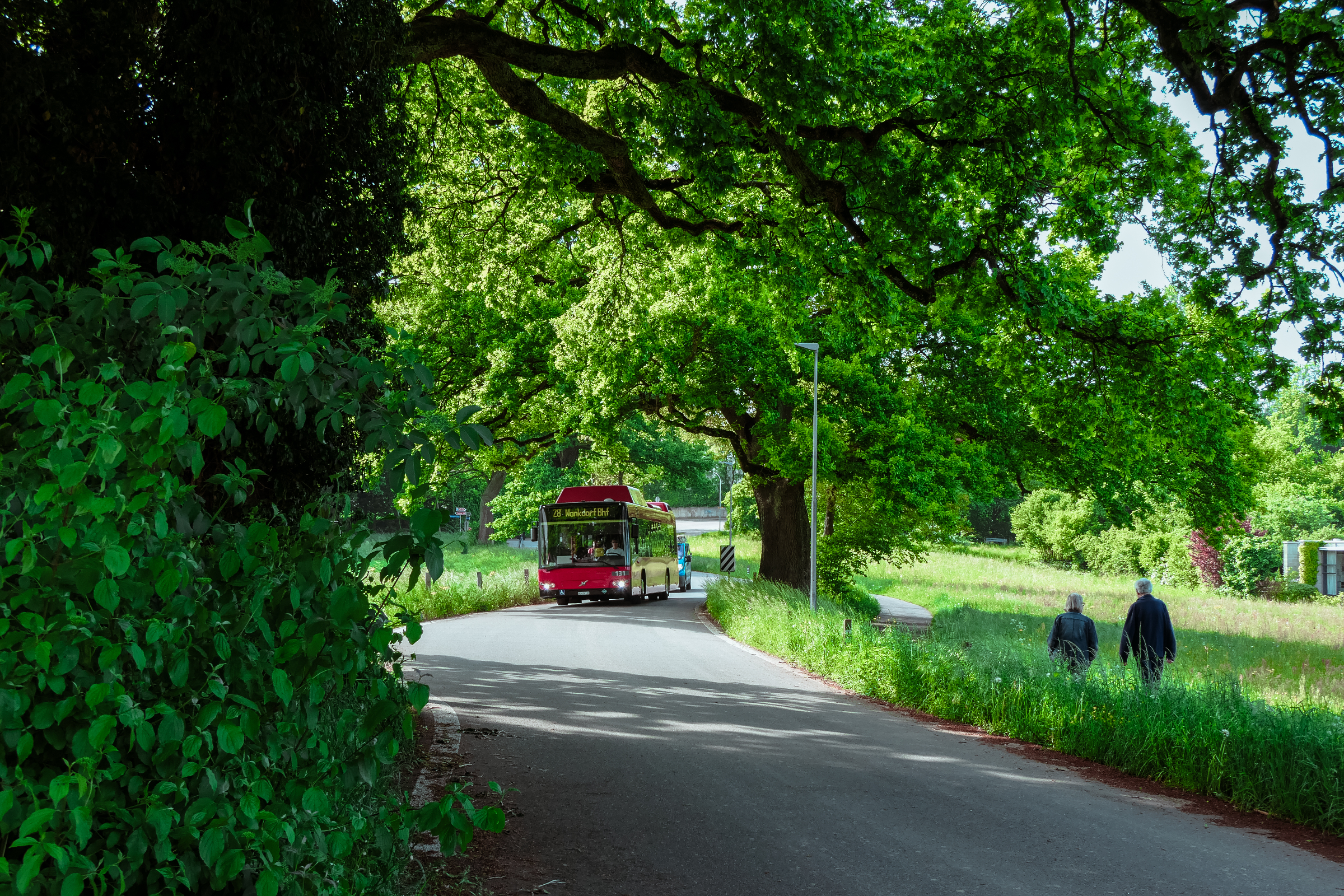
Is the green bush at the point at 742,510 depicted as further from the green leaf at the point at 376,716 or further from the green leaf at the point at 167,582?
the green leaf at the point at 167,582

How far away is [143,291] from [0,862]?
1.46 m

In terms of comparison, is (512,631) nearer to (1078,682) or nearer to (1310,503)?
(1078,682)

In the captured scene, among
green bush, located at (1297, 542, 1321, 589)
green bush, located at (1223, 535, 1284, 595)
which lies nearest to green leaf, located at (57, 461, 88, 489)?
green bush, located at (1223, 535, 1284, 595)

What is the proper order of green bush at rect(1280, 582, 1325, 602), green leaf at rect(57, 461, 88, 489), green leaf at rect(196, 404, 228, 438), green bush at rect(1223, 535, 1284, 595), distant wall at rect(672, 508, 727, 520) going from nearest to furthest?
green leaf at rect(57, 461, 88, 489) < green leaf at rect(196, 404, 228, 438) < green bush at rect(1280, 582, 1325, 602) < green bush at rect(1223, 535, 1284, 595) < distant wall at rect(672, 508, 727, 520)

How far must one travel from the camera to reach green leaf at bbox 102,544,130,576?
7.80 ft

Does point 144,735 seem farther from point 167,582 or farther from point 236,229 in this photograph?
point 236,229

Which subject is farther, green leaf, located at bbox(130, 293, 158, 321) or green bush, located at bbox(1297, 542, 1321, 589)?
green bush, located at bbox(1297, 542, 1321, 589)

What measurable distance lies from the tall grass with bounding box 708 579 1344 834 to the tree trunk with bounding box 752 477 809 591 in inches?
411

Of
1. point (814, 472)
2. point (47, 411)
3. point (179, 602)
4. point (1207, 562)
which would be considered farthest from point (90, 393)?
point (1207, 562)

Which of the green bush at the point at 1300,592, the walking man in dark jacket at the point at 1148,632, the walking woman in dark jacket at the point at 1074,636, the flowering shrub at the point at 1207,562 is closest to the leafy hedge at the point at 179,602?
the walking man in dark jacket at the point at 1148,632

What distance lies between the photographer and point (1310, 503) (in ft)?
188

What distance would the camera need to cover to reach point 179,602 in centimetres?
267

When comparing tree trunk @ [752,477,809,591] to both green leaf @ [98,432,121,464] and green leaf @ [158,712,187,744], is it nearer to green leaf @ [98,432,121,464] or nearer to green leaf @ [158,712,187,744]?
green leaf @ [158,712,187,744]

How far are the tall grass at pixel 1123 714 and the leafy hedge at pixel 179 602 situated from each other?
24.1 ft
